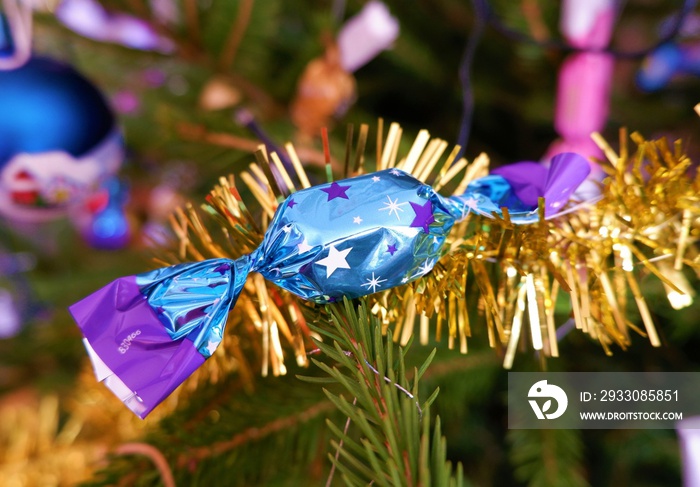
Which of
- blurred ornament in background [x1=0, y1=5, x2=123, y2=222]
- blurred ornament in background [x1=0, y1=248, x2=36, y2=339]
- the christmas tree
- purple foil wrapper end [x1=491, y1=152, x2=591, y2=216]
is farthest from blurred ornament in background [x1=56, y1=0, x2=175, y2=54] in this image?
purple foil wrapper end [x1=491, y1=152, x2=591, y2=216]

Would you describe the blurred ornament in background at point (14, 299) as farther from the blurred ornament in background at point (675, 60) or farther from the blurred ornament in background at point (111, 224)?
the blurred ornament in background at point (675, 60)

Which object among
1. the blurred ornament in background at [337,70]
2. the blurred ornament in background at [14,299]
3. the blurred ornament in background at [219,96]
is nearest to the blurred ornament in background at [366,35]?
the blurred ornament in background at [337,70]

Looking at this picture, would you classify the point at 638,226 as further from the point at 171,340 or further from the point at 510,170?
the point at 171,340

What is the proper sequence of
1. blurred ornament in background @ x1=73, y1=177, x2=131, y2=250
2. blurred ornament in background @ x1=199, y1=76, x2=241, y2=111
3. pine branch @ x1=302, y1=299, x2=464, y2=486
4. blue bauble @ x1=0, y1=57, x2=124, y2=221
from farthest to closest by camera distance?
blurred ornament in background @ x1=73, y1=177, x2=131, y2=250
blurred ornament in background @ x1=199, y1=76, x2=241, y2=111
blue bauble @ x1=0, y1=57, x2=124, y2=221
pine branch @ x1=302, y1=299, x2=464, y2=486

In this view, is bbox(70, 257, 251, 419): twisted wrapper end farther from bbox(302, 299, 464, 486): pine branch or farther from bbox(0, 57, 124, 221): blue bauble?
bbox(0, 57, 124, 221): blue bauble

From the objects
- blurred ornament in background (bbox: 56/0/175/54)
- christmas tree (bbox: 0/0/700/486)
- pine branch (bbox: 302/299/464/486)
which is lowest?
pine branch (bbox: 302/299/464/486)

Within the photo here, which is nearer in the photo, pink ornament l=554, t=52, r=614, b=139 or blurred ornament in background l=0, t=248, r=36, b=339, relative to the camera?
pink ornament l=554, t=52, r=614, b=139
